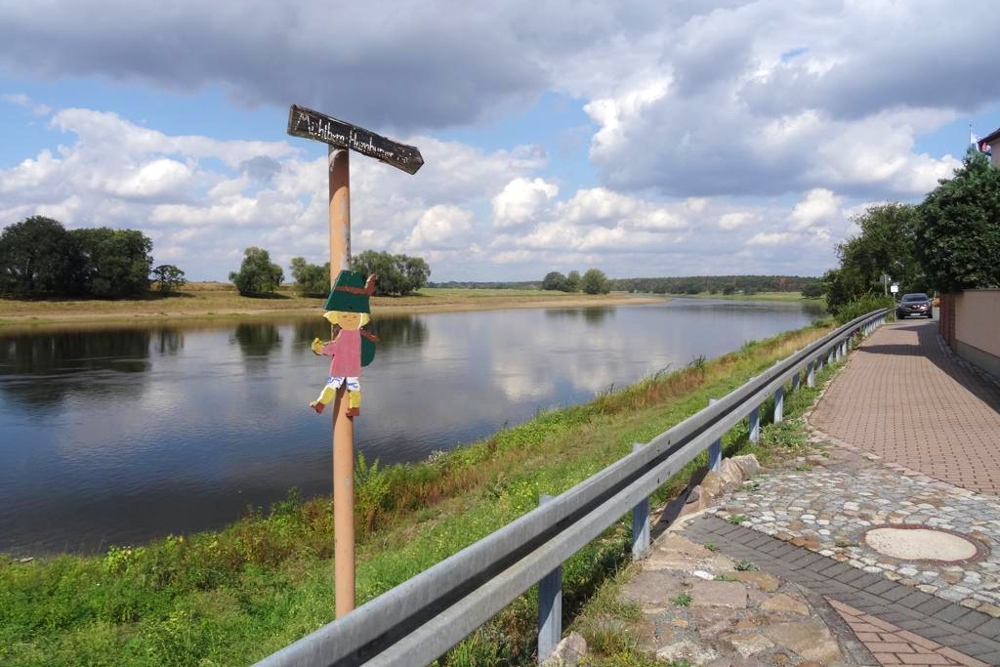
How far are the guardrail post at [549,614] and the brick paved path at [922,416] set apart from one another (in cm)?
491

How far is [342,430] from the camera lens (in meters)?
3.45

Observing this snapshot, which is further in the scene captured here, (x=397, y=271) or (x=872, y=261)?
(x=397, y=271)

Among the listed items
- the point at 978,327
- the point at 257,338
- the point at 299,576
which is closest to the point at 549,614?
the point at 299,576

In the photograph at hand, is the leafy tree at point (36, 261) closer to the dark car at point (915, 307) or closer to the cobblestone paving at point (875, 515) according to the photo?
the dark car at point (915, 307)

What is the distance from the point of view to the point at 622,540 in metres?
5.34

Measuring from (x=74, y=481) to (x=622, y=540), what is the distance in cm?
1230

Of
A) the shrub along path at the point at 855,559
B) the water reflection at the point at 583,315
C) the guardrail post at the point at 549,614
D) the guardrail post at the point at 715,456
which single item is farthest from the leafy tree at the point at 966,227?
the water reflection at the point at 583,315

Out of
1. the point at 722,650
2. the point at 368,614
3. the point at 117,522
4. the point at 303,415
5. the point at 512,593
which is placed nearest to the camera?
the point at 368,614

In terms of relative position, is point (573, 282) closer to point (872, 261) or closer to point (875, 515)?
point (872, 261)

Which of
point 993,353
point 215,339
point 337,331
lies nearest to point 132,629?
point 337,331

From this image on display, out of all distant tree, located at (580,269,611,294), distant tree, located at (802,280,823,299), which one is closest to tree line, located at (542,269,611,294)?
distant tree, located at (580,269,611,294)

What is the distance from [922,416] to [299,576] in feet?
28.3

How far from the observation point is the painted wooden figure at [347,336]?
3.42 metres

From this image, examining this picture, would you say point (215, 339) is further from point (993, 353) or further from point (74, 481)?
point (993, 353)
